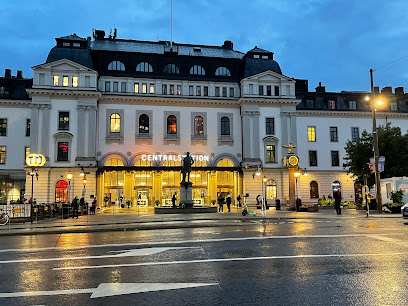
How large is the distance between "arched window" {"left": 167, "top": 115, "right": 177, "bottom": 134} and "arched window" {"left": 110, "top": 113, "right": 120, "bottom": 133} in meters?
6.92

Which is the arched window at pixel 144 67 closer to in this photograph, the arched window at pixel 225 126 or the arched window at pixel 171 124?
the arched window at pixel 171 124

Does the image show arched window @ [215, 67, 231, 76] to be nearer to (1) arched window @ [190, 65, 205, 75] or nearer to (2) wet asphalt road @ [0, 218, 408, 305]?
(1) arched window @ [190, 65, 205, 75]

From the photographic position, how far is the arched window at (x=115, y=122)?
159ft

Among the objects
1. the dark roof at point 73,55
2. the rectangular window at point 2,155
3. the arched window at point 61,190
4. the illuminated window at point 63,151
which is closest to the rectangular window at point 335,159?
the dark roof at point 73,55

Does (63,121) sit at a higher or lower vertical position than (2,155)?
higher

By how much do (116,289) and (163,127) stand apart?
144ft

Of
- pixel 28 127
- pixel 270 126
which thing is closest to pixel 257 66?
pixel 270 126

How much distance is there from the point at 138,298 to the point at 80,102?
44.6 metres

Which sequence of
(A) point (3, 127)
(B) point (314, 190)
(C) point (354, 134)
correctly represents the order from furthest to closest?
(C) point (354, 134) < (B) point (314, 190) < (A) point (3, 127)

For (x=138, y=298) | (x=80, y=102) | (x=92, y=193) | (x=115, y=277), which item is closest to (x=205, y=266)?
(x=115, y=277)

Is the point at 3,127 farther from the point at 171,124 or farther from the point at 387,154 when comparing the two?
the point at 387,154

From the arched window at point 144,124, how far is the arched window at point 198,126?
6818 millimetres

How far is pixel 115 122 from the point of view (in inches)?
1919

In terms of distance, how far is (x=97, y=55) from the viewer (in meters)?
49.7
